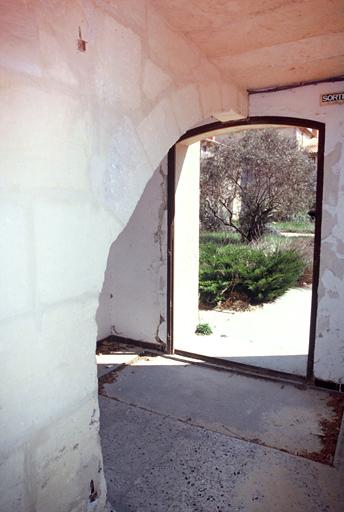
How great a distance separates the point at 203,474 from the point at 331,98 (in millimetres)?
3045

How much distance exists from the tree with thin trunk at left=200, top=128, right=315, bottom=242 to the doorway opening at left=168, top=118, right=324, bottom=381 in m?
0.03

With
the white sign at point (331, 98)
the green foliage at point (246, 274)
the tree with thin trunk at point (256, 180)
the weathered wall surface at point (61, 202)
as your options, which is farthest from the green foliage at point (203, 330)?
the tree with thin trunk at point (256, 180)

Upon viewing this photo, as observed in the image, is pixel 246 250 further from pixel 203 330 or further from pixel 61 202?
pixel 61 202

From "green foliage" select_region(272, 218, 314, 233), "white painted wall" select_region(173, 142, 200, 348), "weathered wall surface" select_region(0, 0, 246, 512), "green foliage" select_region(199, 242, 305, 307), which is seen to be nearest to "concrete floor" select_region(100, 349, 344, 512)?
"weathered wall surface" select_region(0, 0, 246, 512)

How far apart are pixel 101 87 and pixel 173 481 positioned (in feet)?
7.02

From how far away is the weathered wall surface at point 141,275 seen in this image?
166 inches

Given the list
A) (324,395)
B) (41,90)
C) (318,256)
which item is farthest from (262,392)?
(41,90)

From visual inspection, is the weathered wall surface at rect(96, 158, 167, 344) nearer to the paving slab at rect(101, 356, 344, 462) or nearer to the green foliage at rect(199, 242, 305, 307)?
the paving slab at rect(101, 356, 344, 462)

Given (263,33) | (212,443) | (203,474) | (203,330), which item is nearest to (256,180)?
(203,330)

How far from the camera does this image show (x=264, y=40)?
89.0 inches

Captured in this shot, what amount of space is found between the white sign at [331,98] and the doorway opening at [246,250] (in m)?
0.19

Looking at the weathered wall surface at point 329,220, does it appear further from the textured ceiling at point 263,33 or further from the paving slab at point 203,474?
the paving slab at point 203,474

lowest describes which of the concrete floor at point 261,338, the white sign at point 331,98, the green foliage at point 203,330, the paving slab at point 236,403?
the paving slab at point 236,403

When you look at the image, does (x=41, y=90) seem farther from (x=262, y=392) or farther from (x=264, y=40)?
(x=262, y=392)
